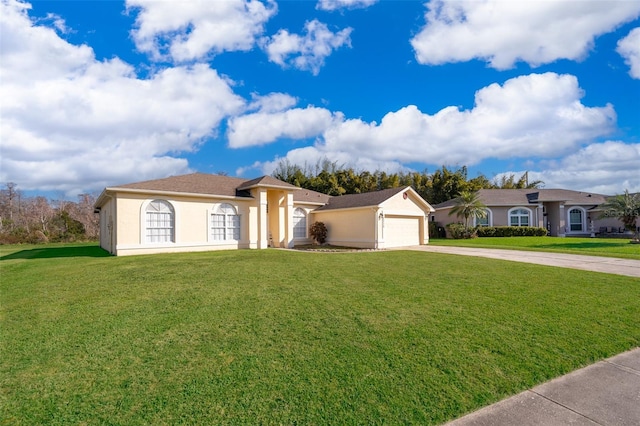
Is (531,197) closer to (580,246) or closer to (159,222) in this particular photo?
(580,246)

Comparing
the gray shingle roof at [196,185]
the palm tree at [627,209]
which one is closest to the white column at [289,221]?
the gray shingle roof at [196,185]

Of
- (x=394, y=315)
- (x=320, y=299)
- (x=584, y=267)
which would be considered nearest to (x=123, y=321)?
(x=320, y=299)

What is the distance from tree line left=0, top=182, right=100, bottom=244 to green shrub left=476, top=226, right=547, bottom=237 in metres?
38.5

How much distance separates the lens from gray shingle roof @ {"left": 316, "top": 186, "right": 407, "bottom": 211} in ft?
72.7

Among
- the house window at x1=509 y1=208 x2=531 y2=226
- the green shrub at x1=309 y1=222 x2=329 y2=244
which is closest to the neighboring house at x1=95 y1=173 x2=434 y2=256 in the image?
the green shrub at x1=309 y1=222 x2=329 y2=244

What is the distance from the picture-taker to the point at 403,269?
11.9m

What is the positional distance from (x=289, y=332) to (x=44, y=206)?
155 ft

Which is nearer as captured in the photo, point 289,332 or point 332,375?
point 332,375

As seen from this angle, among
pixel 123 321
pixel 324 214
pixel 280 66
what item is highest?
pixel 280 66

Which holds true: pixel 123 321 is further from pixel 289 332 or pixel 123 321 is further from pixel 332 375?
pixel 332 375

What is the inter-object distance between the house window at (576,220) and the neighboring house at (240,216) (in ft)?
71.4

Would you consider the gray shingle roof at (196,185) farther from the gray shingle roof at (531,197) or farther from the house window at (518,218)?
the house window at (518,218)

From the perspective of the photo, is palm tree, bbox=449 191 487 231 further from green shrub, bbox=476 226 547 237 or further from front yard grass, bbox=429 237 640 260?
front yard grass, bbox=429 237 640 260

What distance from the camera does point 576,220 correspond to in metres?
36.2
